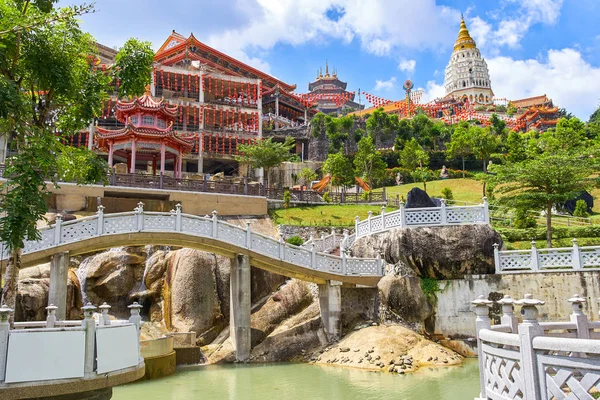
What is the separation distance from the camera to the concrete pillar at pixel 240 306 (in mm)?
17922

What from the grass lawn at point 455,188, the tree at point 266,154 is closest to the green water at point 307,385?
the tree at point 266,154

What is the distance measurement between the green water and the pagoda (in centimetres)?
1837

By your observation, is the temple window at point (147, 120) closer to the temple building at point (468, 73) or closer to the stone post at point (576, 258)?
the stone post at point (576, 258)

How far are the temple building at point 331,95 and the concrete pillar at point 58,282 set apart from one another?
256ft

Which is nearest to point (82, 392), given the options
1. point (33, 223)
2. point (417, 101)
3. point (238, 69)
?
point (33, 223)

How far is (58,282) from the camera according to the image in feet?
53.1

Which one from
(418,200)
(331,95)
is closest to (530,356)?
(418,200)

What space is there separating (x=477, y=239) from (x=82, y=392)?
14863 mm

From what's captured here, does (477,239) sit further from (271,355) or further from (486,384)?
(486,384)

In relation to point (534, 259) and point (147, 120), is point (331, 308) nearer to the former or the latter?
point (534, 259)

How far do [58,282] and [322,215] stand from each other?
18162 mm

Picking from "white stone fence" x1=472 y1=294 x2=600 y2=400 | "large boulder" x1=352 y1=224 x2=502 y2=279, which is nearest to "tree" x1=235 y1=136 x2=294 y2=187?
"large boulder" x1=352 y1=224 x2=502 y2=279

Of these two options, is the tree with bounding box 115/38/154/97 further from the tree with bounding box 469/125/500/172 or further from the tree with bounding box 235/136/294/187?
the tree with bounding box 469/125/500/172

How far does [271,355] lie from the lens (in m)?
18.0
